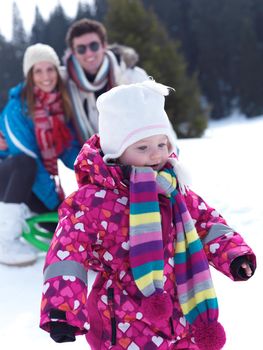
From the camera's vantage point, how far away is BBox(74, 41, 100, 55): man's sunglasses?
10.7ft

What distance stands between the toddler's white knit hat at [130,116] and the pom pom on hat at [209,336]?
582mm

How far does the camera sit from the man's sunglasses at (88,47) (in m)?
3.25

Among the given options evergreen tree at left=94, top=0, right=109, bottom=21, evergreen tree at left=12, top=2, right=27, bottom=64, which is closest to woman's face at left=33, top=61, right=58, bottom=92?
evergreen tree at left=12, top=2, right=27, bottom=64

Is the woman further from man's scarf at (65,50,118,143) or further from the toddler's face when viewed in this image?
the toddler's face

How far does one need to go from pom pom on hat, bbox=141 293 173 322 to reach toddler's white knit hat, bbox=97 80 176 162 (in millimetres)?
435

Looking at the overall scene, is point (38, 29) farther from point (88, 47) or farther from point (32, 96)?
point (32, 96)

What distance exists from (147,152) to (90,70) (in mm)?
1823

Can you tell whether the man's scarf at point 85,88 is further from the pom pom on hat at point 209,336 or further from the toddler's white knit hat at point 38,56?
the pom pom on hat at point 209,336

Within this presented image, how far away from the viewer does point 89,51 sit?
3238mm

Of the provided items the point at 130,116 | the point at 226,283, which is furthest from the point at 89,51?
the point at 130,116

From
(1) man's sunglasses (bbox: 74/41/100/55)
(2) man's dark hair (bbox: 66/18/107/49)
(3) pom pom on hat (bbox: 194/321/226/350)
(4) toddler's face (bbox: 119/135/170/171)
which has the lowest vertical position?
(3) pom pom on hat (bbox: 194/321/226/350)

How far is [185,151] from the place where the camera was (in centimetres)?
614

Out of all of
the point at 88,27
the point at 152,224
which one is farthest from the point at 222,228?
the point at 88,27

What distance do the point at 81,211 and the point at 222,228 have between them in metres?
0.46
